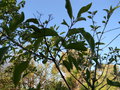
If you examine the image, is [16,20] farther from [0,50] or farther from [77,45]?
[77,45]

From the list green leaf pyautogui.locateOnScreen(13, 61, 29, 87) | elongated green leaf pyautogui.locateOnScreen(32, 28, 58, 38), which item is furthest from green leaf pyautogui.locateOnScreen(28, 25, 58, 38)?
green leaf pyautogui.locateOnScreen(13, 61, 29, 87)

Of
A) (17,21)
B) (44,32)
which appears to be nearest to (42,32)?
(44,32)

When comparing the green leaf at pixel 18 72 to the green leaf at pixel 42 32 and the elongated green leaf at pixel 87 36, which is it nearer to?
the green leaf at pixel 42 32

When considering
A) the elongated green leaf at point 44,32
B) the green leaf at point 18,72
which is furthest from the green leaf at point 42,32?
the green leaf at point 18,72

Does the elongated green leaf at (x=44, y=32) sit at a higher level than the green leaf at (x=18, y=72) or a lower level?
higher

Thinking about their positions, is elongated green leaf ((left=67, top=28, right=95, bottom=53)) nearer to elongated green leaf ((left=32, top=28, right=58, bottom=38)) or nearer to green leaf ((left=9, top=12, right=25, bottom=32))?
elongated green leaf ((left=32, top=28, right=58, bottom=38))

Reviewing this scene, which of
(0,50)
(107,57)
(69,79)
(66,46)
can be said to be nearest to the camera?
(0,50)

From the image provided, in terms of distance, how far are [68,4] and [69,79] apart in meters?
13.1

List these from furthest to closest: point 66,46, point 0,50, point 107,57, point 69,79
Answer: point 69,79
point 107,57
point 66,46
point 0,50

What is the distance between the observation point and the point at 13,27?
0.76 m

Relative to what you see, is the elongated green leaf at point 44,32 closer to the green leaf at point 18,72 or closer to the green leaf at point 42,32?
the green leaf at point 42,32

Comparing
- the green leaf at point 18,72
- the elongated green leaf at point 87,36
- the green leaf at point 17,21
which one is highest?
the green leaf at point 17,21

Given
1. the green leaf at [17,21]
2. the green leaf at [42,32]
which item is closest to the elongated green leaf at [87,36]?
the green leaf at [42,32]

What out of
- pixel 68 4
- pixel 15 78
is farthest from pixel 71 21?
pixel 15 78
